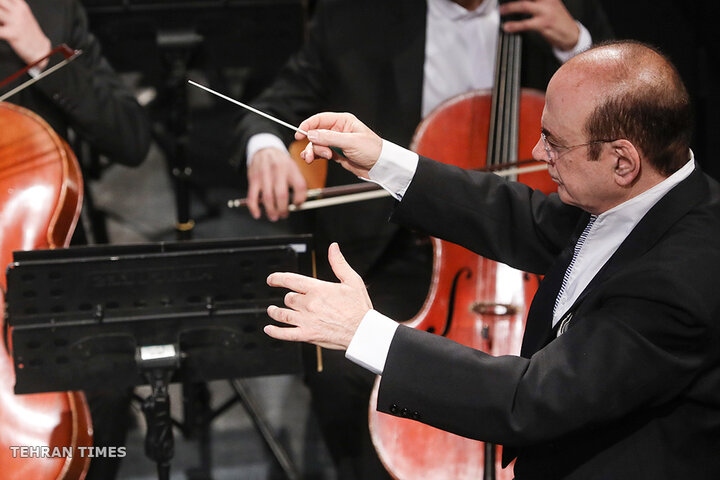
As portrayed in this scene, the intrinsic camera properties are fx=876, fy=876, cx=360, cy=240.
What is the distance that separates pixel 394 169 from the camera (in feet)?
5.46

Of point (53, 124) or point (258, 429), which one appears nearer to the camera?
point (53, 124)

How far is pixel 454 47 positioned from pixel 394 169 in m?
0.89

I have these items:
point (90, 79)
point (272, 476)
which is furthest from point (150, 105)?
point (272, 476)

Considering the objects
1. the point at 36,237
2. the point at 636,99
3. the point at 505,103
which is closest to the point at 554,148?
the point at 636,99

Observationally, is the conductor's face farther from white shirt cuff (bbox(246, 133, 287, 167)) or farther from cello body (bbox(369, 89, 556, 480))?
white shirt cuff (bbox(246, 133, 287, 167))

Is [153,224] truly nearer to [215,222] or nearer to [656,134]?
[215,222]

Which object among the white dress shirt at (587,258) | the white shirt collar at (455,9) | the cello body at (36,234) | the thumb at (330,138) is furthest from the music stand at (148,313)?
the white shirt collar at (455,9)

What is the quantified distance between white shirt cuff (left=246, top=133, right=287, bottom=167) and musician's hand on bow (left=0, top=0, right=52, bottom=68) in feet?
1.77

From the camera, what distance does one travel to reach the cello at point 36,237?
175 cm

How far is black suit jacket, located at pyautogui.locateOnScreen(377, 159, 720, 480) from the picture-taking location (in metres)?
1.32

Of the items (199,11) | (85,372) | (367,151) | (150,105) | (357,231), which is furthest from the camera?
(150,105)

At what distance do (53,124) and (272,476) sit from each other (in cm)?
112

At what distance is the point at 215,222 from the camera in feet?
10.8

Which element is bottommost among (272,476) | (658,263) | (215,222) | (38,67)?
(272,476)
